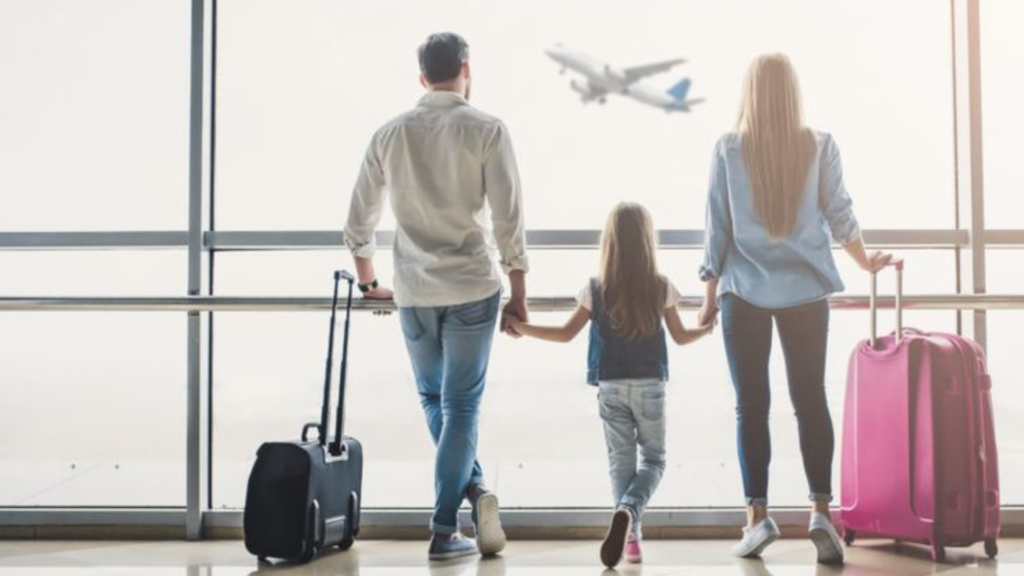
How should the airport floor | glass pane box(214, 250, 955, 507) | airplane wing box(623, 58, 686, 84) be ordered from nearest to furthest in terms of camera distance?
the airport floor → glass pane box(214, 250, 955, 507) → airplane wing box(623, 58, 686, 84)

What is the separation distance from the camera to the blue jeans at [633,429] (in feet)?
8.56

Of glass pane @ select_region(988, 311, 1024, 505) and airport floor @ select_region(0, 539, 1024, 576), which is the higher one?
glass pane @ select_region(988, 311, 1024, 505)

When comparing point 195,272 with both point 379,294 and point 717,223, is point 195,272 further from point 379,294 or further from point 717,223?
point 717,223

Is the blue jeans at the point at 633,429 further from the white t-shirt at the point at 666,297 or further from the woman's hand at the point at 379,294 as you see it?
the woman's hand at the point at 379,294

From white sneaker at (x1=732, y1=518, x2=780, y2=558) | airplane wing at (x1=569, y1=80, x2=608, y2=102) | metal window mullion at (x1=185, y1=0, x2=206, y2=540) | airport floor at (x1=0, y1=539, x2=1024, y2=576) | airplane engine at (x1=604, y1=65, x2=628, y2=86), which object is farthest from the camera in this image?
airplane engine at (x1=604, y1=65, x2=628, y2=86)

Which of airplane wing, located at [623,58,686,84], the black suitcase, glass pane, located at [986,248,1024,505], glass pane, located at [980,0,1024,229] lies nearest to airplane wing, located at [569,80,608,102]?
airplane wing, located at [623,58,686,84]

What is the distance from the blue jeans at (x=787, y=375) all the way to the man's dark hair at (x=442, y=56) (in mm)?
974

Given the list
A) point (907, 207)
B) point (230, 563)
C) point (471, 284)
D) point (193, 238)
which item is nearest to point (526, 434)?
point (471, 284)

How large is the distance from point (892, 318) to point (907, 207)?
38cm

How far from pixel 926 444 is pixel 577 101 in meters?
1.56

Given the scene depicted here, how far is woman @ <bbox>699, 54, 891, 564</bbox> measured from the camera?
2.52m

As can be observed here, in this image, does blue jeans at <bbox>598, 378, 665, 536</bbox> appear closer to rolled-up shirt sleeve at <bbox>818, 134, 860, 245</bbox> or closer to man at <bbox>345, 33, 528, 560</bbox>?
man at <bbox>345, 33, 528, 560</bbox>

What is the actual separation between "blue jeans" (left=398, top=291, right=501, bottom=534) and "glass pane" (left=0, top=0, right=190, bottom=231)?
1.05 m

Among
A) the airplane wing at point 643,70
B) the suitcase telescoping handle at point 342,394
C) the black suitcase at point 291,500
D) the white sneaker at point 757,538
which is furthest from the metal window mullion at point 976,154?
the airplane wing at point 643,70
